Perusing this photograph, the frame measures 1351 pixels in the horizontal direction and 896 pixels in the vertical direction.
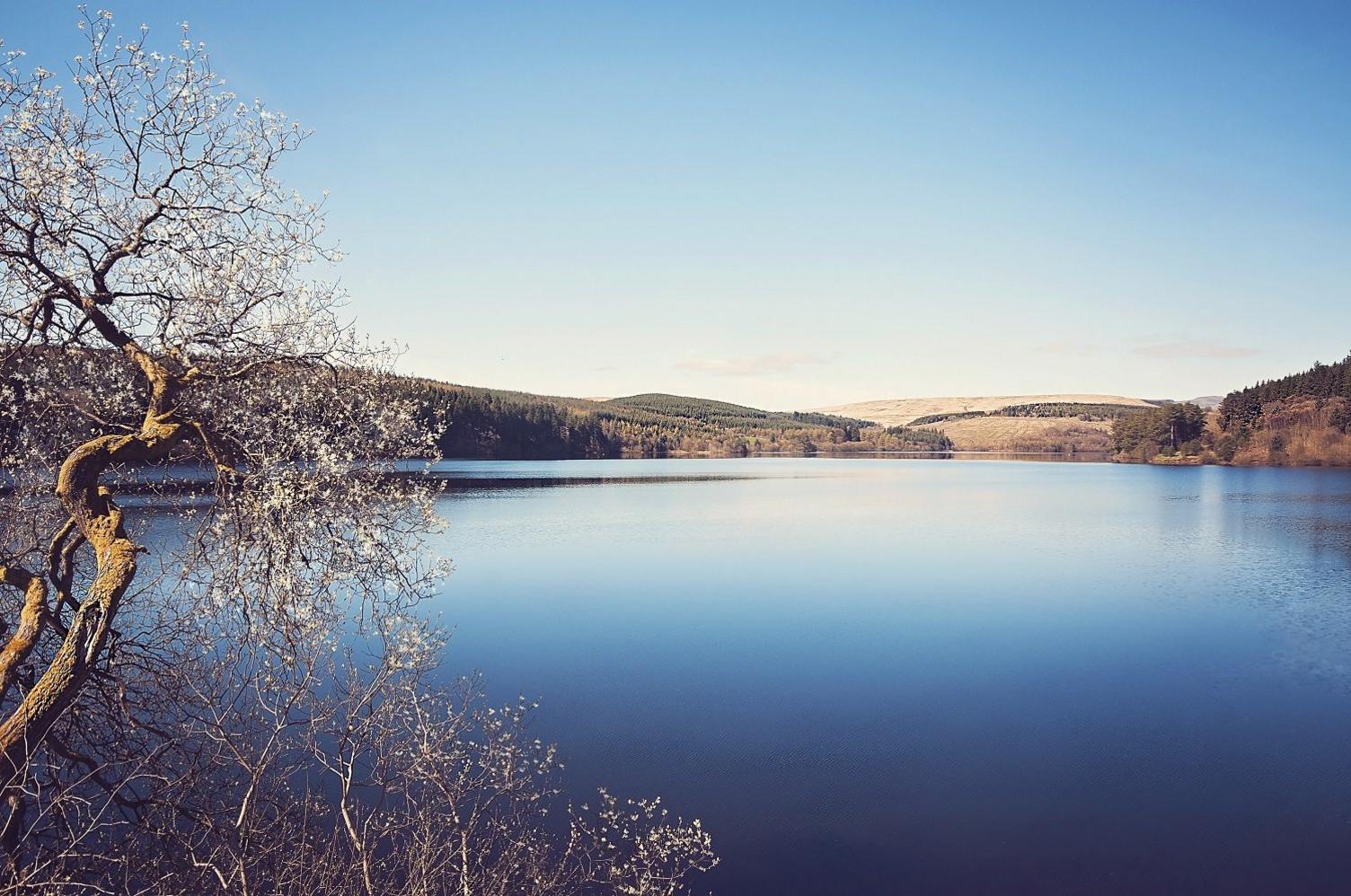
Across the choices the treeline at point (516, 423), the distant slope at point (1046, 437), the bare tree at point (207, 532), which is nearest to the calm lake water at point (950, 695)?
the bare tree at point (207, 532)

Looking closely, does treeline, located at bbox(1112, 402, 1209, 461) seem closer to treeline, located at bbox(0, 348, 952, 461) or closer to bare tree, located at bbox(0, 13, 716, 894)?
treeline, located at bbox(0, 348, 952, 461)

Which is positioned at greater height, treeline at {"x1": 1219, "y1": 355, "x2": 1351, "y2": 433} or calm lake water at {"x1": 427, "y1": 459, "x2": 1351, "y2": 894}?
treeline at {"x1": 1219, "y1": 355, "x2": 1351, "y2": 433}

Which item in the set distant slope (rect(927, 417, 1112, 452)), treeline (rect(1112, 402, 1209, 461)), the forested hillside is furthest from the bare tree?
distant slope (rect(927, 417, 1112, 452))

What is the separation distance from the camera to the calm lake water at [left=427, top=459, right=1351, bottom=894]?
27.1 ft

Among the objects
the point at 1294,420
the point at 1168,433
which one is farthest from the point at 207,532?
the point at 1168,433

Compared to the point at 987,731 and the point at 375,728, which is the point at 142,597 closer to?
the point at 375,728

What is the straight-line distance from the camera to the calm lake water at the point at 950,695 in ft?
27.1

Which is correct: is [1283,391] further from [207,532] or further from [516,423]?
[207,532]

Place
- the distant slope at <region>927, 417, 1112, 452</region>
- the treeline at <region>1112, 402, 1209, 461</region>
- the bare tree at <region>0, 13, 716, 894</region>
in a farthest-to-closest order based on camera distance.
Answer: the distant slope at <region>927, 417, 1112, 452</region>
the treeline at <region>1112, 402, 1209, 461</region>
the bare tree at <region>0, 13, 716, 894</region>

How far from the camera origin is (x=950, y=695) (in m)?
12.9

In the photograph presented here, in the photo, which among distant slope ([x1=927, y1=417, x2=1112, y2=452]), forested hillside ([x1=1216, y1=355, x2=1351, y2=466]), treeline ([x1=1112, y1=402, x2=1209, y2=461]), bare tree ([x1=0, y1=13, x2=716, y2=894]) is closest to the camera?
bare tree ([x1=0, y1=13, x2=716, y2=894])

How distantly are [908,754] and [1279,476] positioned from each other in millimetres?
73954

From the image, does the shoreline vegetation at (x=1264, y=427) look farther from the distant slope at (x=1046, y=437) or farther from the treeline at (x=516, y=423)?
the treeline at (x=516, y=423)

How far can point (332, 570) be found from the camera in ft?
23.0
